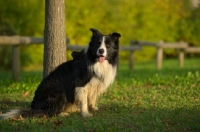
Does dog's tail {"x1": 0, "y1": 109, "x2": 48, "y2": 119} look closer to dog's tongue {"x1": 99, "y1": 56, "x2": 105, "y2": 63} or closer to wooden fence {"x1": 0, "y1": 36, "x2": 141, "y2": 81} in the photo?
dog's tongue {"x1": 99, "y1": 56, "x2": 105, "y2": 63}

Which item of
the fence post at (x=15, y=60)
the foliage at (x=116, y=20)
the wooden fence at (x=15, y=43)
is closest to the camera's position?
the wooden fence at (x=15, y=43)

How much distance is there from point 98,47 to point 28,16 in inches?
640

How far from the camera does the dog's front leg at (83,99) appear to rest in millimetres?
7898

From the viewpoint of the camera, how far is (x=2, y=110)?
8609 mm

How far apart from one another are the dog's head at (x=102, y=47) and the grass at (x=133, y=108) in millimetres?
1061

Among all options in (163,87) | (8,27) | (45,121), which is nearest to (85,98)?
(45,121)

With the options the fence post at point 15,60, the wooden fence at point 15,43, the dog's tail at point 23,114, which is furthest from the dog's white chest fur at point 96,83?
the fence post at point 15,60

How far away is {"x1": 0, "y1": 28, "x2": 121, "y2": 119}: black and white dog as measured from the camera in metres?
7.78

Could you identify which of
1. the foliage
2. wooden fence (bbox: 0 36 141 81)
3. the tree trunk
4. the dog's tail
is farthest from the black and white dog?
the foliage

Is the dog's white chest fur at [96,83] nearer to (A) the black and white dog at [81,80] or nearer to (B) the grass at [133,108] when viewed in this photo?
(A) the black and white dog at [81,80]

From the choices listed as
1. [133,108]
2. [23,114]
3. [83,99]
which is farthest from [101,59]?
[23,114]

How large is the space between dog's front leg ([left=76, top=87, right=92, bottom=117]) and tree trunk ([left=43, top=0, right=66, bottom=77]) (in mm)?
1799

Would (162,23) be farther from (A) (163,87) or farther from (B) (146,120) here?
(B) (146,120)

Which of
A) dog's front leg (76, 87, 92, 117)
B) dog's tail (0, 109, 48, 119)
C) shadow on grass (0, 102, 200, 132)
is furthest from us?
dog's front leg (76, 87, 92, 117)
